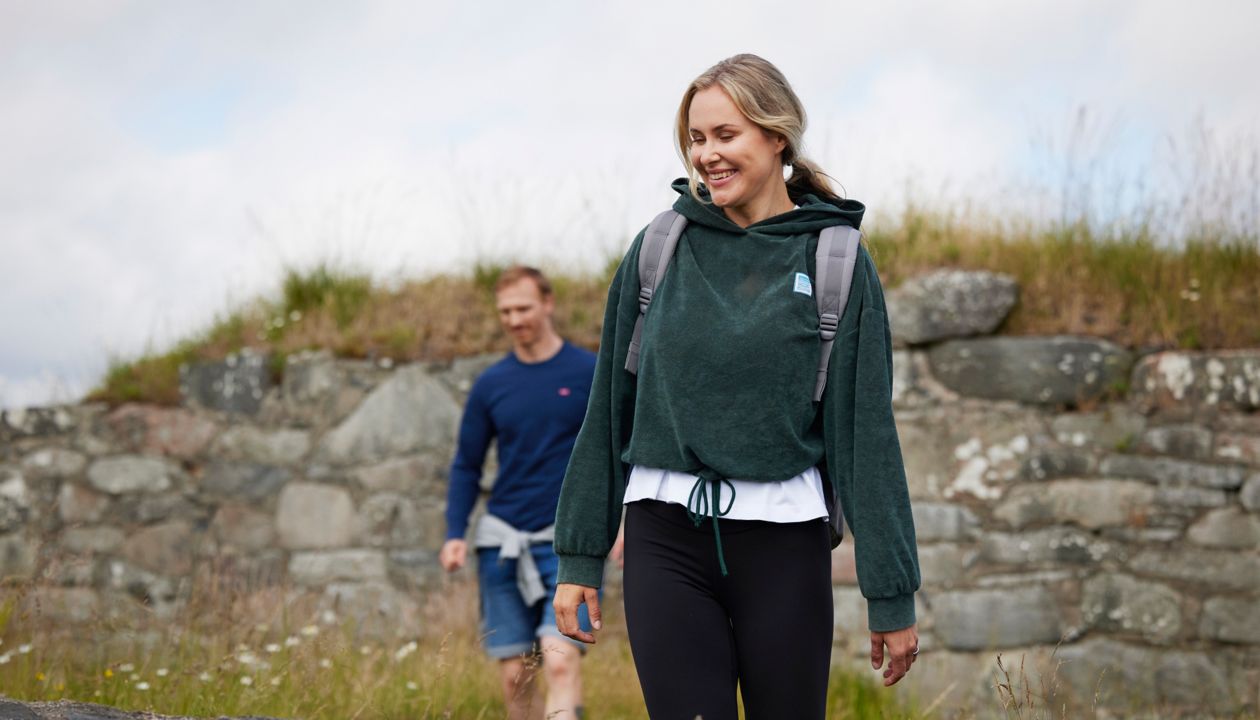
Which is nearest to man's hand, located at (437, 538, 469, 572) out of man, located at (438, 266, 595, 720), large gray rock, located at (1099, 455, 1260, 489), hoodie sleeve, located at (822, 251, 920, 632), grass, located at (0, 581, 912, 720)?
man, located at (438, 266, 595, 720)

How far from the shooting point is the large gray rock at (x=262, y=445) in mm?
6645

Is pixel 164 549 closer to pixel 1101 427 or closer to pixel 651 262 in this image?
pixel 1101 427

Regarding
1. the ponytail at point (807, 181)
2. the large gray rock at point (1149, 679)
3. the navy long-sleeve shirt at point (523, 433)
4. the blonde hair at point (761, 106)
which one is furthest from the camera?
the large gray rock at point (1149, 679)

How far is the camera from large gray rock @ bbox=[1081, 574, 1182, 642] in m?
5.39

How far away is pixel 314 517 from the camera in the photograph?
6496 mm

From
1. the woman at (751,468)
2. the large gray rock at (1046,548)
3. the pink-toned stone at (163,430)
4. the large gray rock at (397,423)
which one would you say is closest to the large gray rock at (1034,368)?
the large gray rock at (1046,548)

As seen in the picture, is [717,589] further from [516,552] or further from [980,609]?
[980,609]

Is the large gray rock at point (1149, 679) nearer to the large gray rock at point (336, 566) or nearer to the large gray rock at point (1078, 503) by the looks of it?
the large gray rock at point (1078, 503)

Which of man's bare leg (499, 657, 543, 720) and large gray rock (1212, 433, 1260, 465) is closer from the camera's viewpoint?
man's bare leg (499, 657, 543, 720)

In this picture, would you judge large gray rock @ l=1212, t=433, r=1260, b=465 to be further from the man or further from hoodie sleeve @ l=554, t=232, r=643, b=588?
hoodie sleeve @ l=554, t=232, r=643, b=588

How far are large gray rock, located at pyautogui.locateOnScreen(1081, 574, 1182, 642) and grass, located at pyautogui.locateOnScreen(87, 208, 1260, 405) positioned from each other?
1.21 meters

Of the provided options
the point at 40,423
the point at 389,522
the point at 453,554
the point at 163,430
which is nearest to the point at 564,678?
the point at 453,554

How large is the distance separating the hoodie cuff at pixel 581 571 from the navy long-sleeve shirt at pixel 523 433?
6.00ft

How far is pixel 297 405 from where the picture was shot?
6695mm
